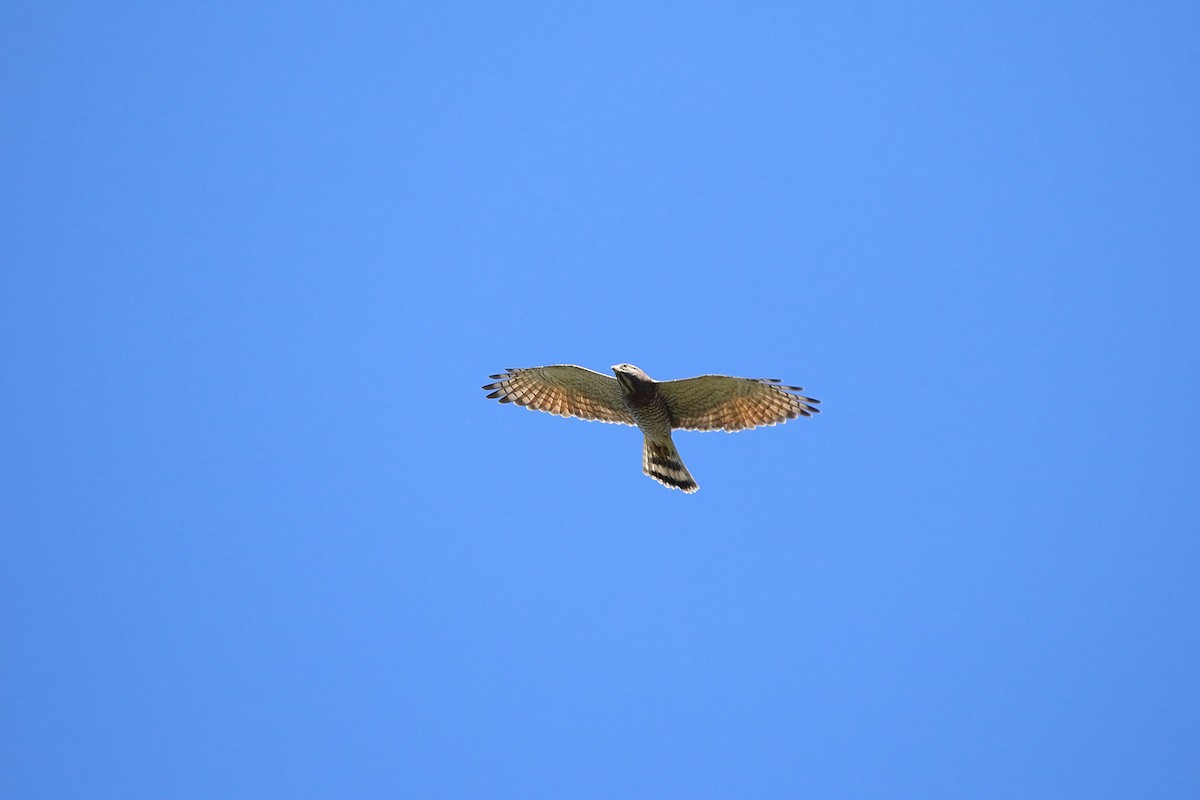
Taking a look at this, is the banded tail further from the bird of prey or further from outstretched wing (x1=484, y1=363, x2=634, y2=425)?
outstretched wing (x1=484, y1=363, x2=634, y2=425)

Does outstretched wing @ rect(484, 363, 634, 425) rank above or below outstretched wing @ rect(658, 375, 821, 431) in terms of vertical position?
above

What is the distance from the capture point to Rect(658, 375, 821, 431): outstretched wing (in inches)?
467

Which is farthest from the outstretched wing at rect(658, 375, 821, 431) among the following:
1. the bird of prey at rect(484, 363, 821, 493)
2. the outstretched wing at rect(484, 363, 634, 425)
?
the outstretched wing at rect(484, 363, 634, 425)

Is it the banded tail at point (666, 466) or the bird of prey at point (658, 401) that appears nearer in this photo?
the bird of prey at point (658, 401)

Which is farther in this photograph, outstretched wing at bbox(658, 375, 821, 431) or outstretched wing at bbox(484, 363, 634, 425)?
outstretched wing at bbox(484, 363, 634, 425)

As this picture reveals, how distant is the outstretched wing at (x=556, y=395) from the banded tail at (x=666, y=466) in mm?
436

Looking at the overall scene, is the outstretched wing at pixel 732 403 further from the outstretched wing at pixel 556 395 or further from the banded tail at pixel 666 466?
the outstretched wing at pixel 556 395

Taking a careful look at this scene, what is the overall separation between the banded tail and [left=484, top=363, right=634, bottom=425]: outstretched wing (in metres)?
0.44

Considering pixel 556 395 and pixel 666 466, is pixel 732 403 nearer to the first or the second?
pixel 666 466

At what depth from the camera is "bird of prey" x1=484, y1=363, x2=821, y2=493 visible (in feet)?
38.8

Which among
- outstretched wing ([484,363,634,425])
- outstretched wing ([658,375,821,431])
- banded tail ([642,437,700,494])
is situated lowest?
banded tail ([642,437,700,494])

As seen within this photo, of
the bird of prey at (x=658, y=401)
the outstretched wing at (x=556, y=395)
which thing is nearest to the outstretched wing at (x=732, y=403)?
the bird of prey at (x=658, y=401)

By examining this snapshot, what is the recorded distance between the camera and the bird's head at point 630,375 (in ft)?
37.7

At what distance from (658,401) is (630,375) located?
635 mm
